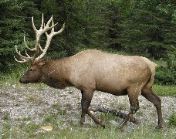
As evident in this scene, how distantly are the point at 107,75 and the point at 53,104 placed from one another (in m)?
2.69

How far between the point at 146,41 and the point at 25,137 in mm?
24887

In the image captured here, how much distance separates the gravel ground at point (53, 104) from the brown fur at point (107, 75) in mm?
814

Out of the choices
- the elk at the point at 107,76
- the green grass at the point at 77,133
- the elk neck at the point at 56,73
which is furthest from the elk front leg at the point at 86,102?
the elk neck at the point at 56,73

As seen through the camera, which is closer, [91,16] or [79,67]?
[79,67]

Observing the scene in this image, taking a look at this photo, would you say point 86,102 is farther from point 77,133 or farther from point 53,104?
point 53,104

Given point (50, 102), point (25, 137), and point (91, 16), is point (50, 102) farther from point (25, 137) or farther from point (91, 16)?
point (91, 16)

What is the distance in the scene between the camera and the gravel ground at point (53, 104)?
13.0 metres

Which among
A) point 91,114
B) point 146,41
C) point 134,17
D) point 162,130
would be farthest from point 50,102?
point 134,17

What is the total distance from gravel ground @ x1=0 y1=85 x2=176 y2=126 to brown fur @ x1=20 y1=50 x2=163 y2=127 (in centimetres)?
81

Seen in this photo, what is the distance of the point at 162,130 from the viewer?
12.1m

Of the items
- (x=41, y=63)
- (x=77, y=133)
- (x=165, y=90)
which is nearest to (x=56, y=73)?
(x=41, y=63)

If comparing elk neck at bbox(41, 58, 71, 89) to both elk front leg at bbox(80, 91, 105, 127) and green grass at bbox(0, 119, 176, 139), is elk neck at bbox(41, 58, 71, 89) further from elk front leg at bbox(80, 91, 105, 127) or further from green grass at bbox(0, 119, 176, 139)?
green grass at bbox(0, 119, 176, 139)

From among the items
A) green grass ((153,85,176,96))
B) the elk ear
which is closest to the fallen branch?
the elk ear

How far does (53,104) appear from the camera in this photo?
1449 cm
